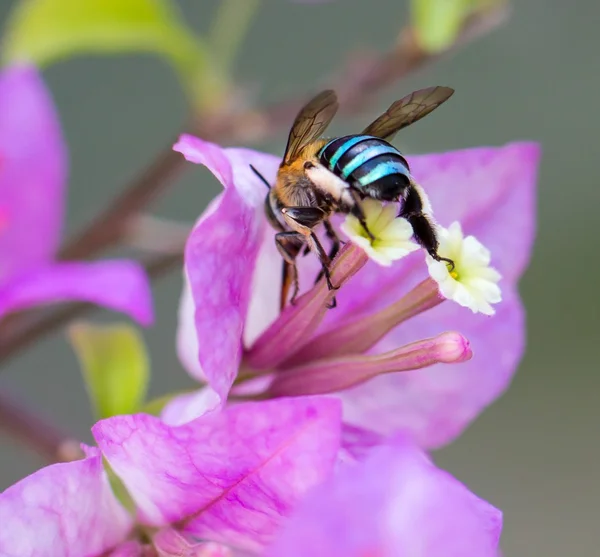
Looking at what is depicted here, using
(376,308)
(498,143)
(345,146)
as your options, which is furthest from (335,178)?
(498,143)

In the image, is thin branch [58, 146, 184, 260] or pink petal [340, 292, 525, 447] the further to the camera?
thin branch [58, 146, 184, 260]

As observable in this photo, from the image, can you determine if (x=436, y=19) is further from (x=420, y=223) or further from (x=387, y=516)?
(x=387, y=516)

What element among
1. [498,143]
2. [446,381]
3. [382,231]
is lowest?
[498,143]

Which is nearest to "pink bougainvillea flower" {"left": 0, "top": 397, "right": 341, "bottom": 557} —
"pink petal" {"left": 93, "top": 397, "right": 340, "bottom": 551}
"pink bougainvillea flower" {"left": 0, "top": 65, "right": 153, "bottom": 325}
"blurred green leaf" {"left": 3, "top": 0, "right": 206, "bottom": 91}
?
"pink petal" {"left": 93, "top": 397, "right": 340, "bottom": 551}

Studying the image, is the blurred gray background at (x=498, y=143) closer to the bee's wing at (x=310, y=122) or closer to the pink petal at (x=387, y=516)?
the bee's wing at (x=310, y=122)

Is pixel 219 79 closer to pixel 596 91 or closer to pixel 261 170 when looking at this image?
pixel 261 170

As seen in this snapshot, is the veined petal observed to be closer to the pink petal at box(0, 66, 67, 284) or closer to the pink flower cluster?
the pink flower cluster

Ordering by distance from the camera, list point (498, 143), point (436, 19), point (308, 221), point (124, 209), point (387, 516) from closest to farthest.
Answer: point (387, 516) → point (308, 221) → point (436, 19) → point (124, 209) → point (498, 143)
